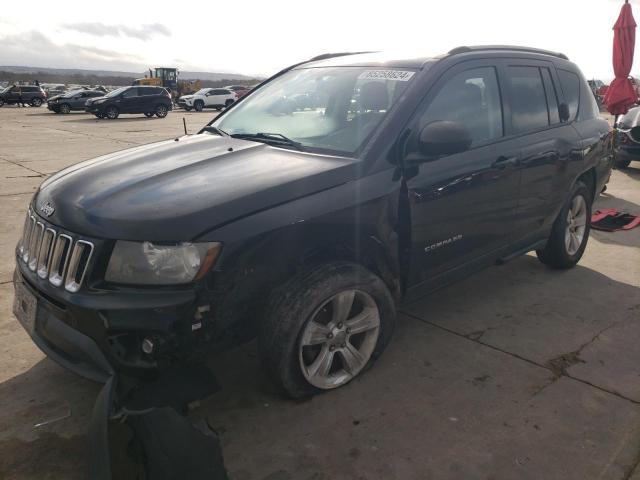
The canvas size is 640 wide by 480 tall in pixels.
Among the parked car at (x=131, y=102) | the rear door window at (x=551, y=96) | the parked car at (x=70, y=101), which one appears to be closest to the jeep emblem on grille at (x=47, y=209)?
the rear door window at (x=551, y=96)

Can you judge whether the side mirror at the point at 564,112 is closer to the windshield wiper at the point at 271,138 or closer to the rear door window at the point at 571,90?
the rear door window at the point at 571,90

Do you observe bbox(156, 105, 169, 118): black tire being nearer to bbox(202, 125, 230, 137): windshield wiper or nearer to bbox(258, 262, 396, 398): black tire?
bbox(202, 125, 230, 137): windshield wiper

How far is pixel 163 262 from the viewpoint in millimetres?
2232

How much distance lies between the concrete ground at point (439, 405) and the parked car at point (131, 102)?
2503 cm

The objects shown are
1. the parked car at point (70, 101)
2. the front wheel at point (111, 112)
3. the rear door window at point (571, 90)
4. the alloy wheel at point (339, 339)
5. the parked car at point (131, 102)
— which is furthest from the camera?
the parked car at point (70, 101)

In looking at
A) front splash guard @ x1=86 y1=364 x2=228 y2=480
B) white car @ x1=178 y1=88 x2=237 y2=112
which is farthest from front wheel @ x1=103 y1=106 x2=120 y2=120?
front splash guard @ x1=86 y1=364 x2=228 y2=480

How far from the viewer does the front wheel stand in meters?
26.6

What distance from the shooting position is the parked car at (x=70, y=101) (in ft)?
98.2

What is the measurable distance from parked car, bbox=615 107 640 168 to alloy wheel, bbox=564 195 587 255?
528 cm

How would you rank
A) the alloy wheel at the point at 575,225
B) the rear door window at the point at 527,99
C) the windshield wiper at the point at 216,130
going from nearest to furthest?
the windshield wiper at the point at 216,130, the rear door window at the point at 527,99, the alloy wheel at the point at 575,225

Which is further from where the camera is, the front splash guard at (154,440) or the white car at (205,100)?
the white car at (205,100)

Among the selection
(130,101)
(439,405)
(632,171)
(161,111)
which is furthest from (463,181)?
(161,111)

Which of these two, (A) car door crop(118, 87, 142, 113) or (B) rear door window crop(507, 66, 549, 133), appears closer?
(B) rear door window crop(507, 66, 549, 133)

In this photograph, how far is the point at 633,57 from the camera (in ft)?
27.4
